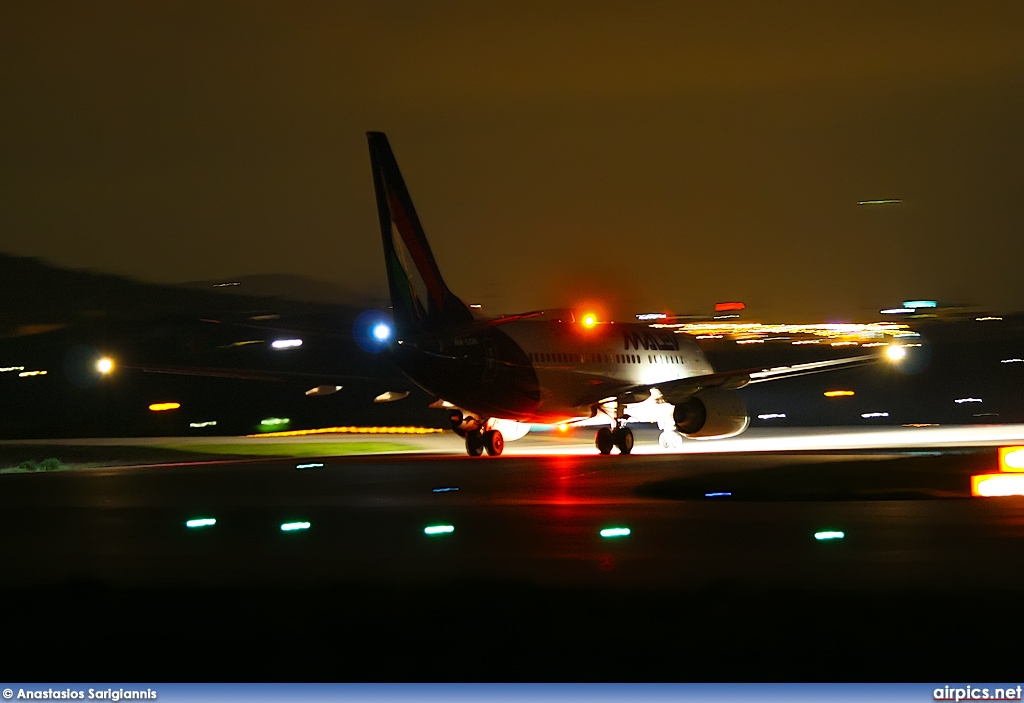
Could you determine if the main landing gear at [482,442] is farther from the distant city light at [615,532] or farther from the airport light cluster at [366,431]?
the distant city light at [615,532]

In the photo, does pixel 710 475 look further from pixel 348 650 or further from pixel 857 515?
pixel 348 650

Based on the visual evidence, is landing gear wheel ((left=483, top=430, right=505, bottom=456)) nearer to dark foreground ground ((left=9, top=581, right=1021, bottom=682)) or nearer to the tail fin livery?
the tail fin livery

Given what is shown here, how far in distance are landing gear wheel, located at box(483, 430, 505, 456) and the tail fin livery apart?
14.4 feet

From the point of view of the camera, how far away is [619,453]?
3578 centimetres

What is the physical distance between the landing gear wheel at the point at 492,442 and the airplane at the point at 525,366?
3 cm

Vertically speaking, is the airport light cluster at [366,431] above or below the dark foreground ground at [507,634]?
above

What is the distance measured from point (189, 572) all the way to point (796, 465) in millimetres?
16761

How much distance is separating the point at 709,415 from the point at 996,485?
16191mm

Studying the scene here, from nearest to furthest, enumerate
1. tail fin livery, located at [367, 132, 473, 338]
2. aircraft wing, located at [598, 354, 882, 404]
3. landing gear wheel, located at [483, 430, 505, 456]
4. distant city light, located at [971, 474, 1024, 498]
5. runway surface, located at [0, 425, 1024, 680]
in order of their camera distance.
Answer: runway surface, located at [0, 425, 1024, 680], distant city light, located at [971, 474, 1024, 498], tail fin livery, located at [367, 132, 473, 338], landing gear wheel, located at [483, 430, 505, 456], aircraft wing, located at [598, 354, 882, 404]

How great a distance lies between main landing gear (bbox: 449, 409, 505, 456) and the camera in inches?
1368

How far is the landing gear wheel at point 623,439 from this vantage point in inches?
1383

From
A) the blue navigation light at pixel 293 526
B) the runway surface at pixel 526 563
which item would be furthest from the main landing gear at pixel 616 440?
the blue navigation light at pixel 293 526

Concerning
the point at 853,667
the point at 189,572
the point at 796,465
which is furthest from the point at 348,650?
the point at 796,465

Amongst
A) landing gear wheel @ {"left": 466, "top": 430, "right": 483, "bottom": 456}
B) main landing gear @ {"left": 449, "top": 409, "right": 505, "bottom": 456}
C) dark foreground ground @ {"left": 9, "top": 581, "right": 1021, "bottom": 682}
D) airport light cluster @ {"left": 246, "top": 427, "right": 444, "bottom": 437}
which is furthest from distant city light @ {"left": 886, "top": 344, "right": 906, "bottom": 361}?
airport light cluster @ {"left": 246, "top": 427, "right": 444, "bottom": 437}
